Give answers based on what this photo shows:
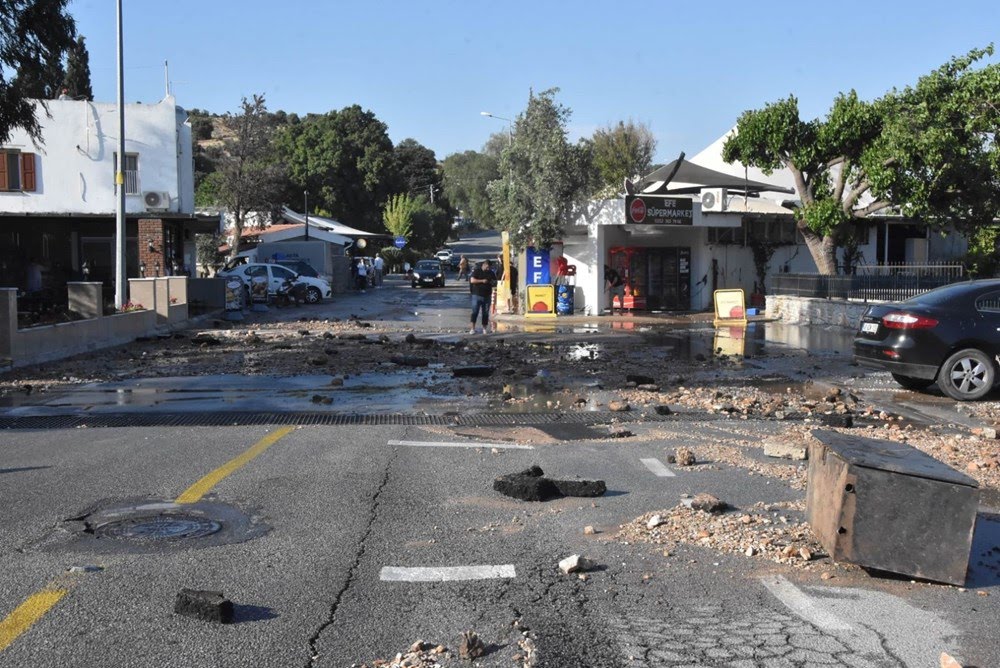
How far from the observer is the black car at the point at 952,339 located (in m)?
12.4

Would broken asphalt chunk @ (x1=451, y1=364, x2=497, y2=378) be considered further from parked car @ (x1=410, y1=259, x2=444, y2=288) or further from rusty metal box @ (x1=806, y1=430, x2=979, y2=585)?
parked car @ (x1=410, y1=259, x2=444, y2=288)

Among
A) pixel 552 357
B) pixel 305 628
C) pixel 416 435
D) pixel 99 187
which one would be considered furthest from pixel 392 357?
pixel 99 187

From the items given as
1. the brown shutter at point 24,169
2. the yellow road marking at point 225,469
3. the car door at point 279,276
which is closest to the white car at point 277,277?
the car door at point 279,276

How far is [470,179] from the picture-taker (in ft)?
392

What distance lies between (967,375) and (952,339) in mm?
511

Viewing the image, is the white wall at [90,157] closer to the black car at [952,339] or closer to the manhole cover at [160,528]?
the black car at [952,339]

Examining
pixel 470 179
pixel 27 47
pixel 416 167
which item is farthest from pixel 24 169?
pixel 470 179

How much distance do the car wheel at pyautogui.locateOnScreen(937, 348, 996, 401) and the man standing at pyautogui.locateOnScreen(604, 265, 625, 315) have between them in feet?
66.2

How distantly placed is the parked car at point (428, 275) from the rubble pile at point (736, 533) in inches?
2032

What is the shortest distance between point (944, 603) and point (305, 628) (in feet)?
11.0

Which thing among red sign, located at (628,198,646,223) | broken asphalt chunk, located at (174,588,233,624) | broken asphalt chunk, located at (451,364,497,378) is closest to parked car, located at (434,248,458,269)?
red sign, located at (628,198,646,223)

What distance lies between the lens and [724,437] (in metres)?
10.2

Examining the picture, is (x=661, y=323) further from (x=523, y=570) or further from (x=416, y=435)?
(x=523, y=570)

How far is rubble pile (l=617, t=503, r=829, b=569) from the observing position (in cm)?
595
